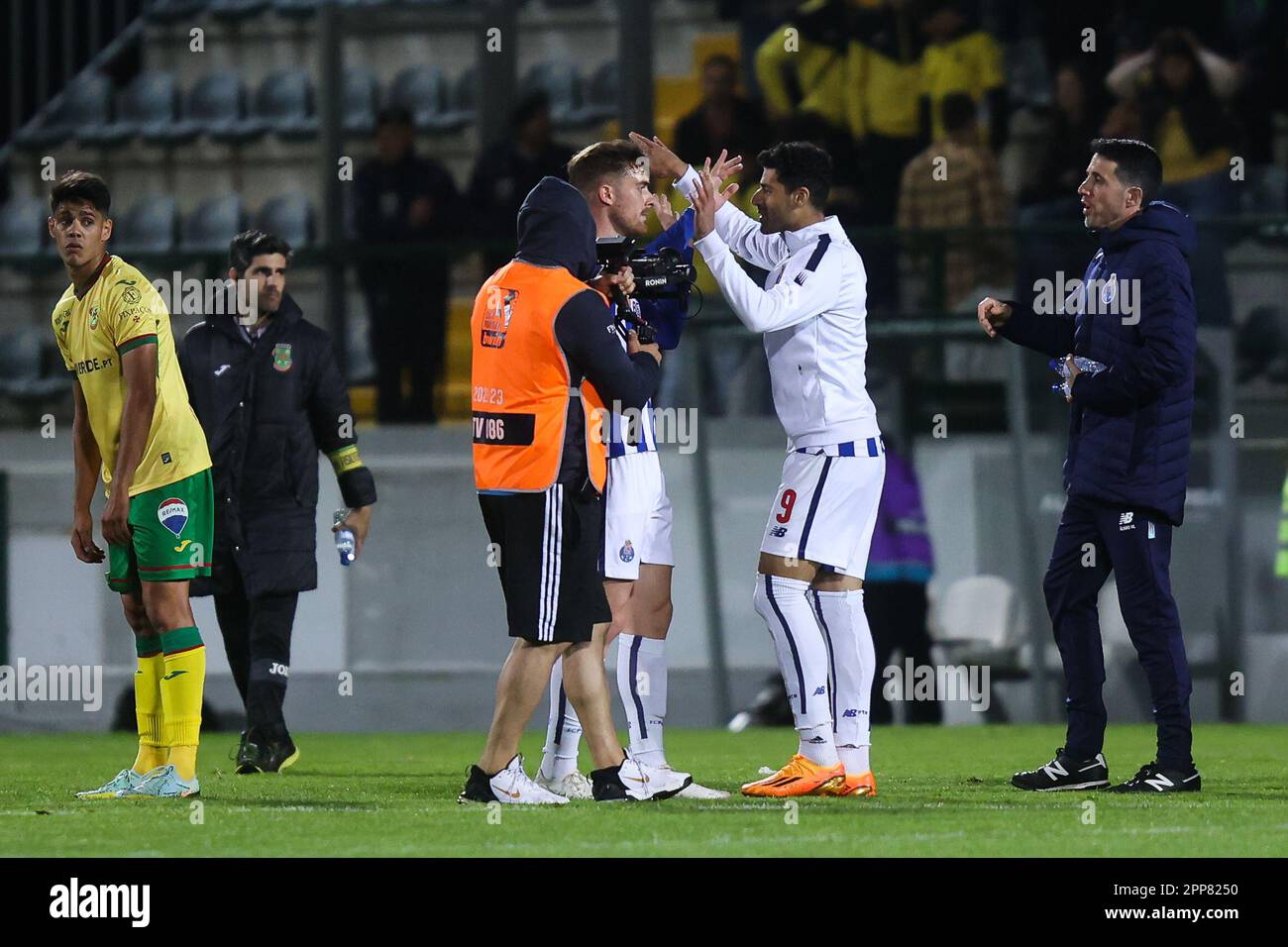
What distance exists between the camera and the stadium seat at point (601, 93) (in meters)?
13.7

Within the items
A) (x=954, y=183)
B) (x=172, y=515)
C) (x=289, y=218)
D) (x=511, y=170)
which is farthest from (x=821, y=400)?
(x=289, y=218)

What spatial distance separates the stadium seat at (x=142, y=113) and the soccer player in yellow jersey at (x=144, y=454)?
9762mm

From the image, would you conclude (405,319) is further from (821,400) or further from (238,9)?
(238,9)

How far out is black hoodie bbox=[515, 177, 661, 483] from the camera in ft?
18.6

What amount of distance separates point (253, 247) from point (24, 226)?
25.1ft

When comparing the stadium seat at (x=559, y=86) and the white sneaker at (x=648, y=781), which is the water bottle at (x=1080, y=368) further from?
the stadium seat at (x=559, y=86)

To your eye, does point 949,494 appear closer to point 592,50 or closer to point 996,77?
point 996,77

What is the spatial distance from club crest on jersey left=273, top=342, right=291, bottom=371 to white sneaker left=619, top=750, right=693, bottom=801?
2.28 meters

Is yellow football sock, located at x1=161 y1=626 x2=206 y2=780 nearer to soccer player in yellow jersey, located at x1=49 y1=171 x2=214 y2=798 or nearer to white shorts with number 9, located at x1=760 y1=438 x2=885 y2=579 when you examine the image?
soccer player in yellow jersey, located at x1=49 y1=171 x2=214 y2=798

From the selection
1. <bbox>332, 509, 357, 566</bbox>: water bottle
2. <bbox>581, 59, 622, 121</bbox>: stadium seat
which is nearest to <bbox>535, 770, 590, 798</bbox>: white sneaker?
<bbox>332, 509, 357, 566</bbox>: water bottle

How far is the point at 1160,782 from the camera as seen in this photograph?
6270mm

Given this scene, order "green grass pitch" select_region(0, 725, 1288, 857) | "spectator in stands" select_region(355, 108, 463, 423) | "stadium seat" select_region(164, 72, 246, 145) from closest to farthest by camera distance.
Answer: "green grass pitch" select_region(0, 725, 1288, 857), "spectator in stands" select_region(355, 108, 463, 423), "stadium seat" select_region(164, 72, 246, 145)
